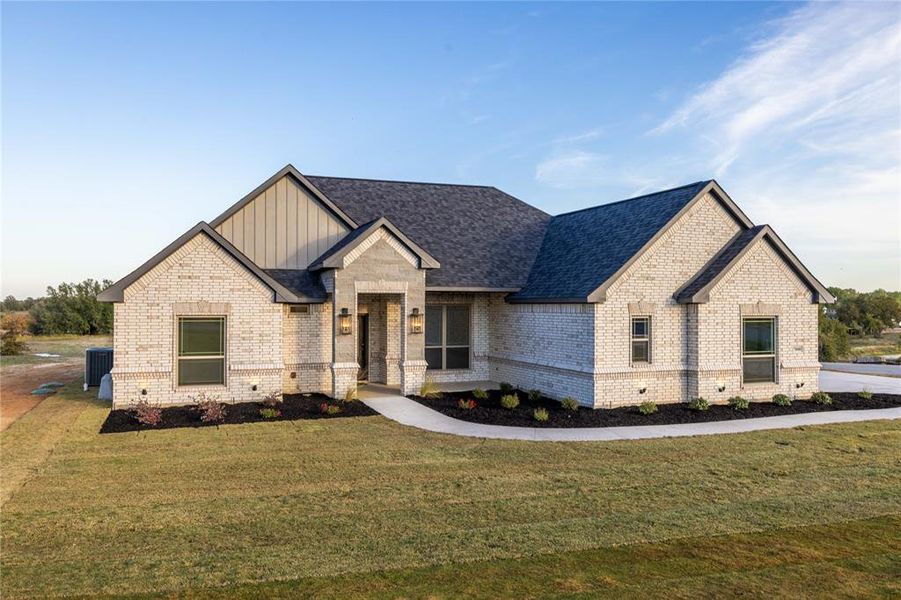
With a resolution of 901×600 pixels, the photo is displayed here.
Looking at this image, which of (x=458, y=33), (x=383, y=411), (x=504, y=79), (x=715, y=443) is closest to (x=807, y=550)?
(x=715, y=443)

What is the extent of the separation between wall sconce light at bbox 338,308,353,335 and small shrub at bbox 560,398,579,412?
641 centimetres

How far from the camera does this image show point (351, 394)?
16297mm

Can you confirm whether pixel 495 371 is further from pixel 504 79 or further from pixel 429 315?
pixel 504 79

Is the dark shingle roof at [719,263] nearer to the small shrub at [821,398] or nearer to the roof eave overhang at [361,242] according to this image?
the small shrub at [821,398]

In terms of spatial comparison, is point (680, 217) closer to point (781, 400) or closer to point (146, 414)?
point (781, 400)

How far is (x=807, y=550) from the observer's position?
6602mm

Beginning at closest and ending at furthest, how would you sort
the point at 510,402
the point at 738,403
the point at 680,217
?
1. the point at 510,402
2. the point at 738,403
3. the point at 680,217

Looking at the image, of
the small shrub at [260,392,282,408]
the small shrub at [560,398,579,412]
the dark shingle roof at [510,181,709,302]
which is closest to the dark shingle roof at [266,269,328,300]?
the small shrub at [260,392,282,408]

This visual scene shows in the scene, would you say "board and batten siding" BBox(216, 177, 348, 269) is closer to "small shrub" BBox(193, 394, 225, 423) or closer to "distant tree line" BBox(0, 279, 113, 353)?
"small shrub" BBox(193, 394, 225, 423)

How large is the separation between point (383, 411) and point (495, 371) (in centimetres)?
628

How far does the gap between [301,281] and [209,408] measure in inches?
209

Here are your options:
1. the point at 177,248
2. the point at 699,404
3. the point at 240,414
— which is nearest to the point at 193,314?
the point at 177,248

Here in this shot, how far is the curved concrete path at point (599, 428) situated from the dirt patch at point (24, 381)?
9.12 m

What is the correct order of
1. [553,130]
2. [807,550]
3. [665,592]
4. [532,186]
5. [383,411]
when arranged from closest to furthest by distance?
1. [665,592]
2. [807,550]
3. [383,411]
4. [553,130]
5. [532,186]
